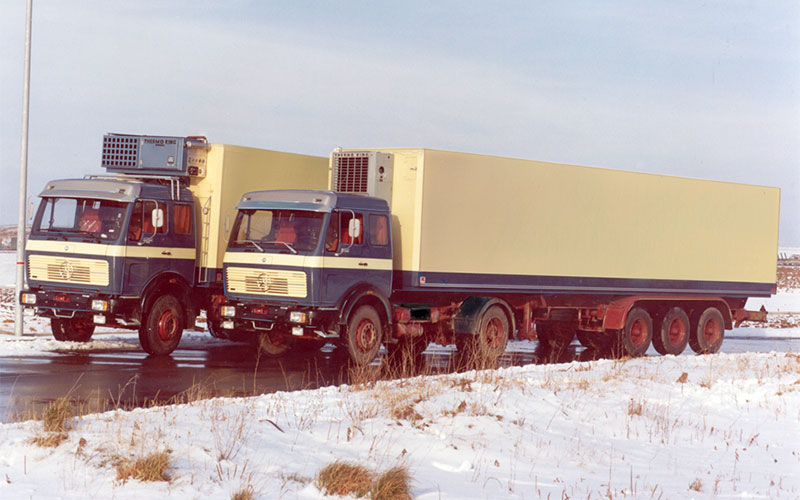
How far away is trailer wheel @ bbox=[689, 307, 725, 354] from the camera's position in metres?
25.0

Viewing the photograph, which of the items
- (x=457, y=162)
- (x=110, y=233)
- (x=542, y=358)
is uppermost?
(x=457, y=162)

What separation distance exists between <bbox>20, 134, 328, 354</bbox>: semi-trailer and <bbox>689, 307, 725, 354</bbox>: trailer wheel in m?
11.0

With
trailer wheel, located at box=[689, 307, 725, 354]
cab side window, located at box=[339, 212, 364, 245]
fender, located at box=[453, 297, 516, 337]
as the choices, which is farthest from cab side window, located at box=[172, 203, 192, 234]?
trailer wheel, located at box=[689, 307, 725, 354]

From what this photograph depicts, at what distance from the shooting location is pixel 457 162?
65.0 ft

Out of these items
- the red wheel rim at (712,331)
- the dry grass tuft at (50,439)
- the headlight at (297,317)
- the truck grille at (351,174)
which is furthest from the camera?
the red wheel rim at (712,331)

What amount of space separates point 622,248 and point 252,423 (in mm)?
14297

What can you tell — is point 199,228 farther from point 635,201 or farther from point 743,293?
point 743,293

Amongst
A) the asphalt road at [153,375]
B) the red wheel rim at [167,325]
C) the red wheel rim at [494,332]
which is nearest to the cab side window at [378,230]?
the asphalt road at [153,375]

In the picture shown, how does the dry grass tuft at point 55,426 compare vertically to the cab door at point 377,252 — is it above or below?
below

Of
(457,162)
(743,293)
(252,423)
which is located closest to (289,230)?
(457,162)

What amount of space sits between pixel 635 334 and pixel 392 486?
16.4 metres

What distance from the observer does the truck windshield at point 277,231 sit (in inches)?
710

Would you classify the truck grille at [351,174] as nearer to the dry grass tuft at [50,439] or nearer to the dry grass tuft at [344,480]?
the dry grass tuft at [50,439]

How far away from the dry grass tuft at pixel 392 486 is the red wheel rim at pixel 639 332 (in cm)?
1594
